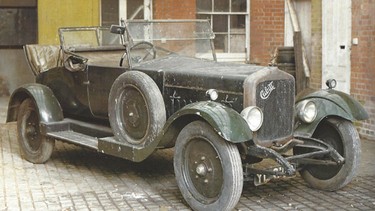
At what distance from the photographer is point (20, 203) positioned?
604 centimetres

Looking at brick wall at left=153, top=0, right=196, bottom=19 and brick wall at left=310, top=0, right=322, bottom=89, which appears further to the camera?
brick wall at left=153, top=0, right=196, bottom=19

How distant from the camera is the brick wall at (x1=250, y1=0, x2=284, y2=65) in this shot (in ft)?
41.2

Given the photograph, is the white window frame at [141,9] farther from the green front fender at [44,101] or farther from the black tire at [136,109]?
the black tire at [136,109]

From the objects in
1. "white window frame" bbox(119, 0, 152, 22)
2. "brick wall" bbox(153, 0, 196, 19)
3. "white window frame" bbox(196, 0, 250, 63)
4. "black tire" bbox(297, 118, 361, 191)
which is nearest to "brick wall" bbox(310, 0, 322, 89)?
"white window frame" bbox(196, 0, 250, 63)

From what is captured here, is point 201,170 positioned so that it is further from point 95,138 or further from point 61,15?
point 61,15

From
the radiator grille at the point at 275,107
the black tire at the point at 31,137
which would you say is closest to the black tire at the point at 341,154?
the radiator grille at the point at 275,107

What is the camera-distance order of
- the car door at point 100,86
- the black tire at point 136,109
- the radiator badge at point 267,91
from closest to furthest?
the radiator badge at point 267,91 < the black tire at point 136,109 < the car door at point 100,86

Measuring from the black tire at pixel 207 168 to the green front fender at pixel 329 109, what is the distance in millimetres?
1153

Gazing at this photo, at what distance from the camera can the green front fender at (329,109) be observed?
632 cm

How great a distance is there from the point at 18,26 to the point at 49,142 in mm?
6116

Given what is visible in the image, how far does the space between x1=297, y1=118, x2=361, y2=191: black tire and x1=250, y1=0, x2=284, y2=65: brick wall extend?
19.8 ft

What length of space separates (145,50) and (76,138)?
132 centimetres

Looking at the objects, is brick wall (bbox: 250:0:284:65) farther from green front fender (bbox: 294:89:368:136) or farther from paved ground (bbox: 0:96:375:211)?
green front fender (bbox: 294:89:368:136)

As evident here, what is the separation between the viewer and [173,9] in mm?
12047
